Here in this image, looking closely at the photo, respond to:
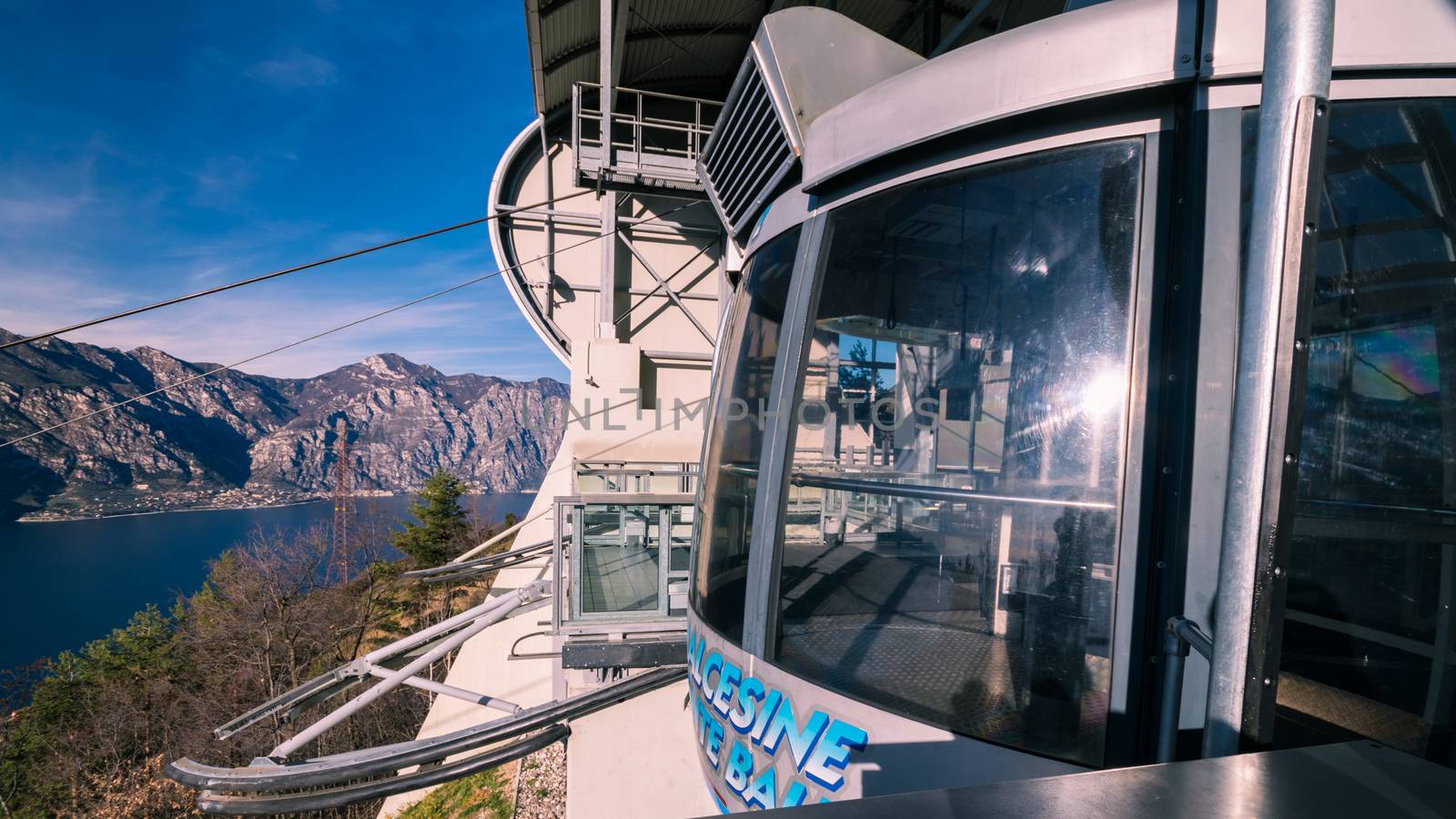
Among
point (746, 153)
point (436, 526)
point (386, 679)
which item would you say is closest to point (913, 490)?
point (746, 153)

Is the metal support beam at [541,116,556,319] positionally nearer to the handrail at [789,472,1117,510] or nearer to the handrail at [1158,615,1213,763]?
the handrail at [789,472,1117,510]

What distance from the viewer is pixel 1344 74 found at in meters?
1.33

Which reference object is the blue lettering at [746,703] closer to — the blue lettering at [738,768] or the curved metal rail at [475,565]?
the blue lettering at [738,768]

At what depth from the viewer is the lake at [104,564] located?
53.9m

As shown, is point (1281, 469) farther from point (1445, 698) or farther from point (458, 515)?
point (458, 515)

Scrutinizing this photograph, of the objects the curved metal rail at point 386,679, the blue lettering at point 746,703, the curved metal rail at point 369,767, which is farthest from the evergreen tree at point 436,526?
the blue lettering at point 746,703

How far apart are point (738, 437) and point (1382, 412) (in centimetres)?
173

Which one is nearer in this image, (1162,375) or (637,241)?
(1162,375)

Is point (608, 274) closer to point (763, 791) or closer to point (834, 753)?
point (763, 791)

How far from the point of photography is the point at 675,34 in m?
12.0

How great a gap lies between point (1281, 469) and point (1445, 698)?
2.79 feet

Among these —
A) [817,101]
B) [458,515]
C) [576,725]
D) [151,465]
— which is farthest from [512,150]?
[151,465]

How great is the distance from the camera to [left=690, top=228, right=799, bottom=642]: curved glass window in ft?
7.39

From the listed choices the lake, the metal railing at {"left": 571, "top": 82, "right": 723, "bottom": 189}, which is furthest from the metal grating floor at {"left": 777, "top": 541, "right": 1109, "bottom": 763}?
the lake
